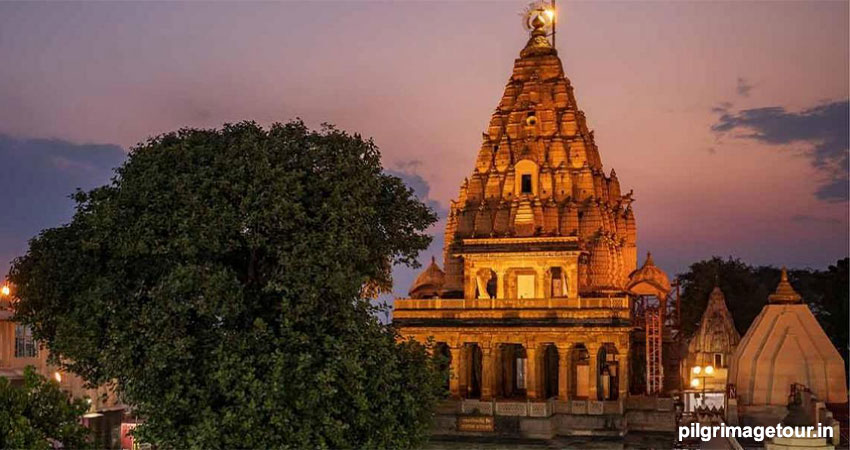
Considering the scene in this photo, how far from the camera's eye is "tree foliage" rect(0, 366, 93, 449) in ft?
57.0

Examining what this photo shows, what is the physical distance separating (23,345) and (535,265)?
69.9 ft

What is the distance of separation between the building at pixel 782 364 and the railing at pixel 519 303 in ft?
18.2

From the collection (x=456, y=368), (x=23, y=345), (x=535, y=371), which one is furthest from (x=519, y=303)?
(x=23, y=345)

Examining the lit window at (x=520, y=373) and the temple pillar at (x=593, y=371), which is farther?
the lit window at (x=520, y=373)

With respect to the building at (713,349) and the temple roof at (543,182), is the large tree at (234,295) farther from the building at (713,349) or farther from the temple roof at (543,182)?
the building at (713,349)

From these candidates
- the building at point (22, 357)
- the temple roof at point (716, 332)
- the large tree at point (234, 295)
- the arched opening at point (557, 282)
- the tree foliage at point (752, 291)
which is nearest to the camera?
the large tree at point (234, 295)

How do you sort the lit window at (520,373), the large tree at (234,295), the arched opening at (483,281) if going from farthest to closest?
the lit window at (520,373) < the arched opening at (483,281) < the large tree at (234,295)

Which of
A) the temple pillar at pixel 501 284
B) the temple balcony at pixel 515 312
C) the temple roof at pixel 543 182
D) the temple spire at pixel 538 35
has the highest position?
the temple spire at pixel 538 35

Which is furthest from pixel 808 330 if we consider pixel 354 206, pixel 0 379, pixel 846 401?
pixel 0 379

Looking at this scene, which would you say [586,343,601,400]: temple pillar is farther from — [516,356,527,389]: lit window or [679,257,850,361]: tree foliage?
[679,257,850,361]: tree foliage

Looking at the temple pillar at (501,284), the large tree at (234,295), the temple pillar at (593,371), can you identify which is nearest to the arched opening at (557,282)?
the temple pillar at (501,284)

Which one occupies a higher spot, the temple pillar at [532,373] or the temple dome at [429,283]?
the temple dome at [429,283]

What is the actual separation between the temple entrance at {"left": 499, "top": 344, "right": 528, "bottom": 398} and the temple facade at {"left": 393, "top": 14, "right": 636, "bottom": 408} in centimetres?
5

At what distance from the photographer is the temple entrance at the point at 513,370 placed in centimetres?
4312
